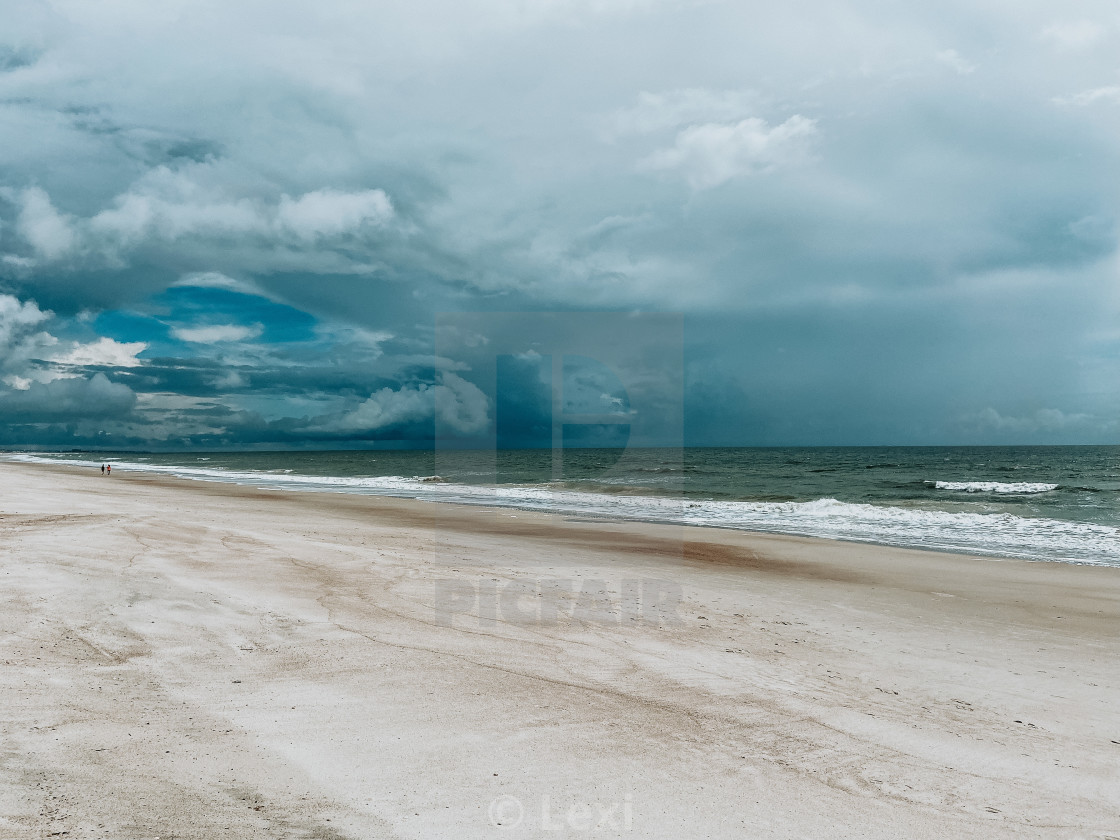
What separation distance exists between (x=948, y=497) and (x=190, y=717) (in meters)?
40.4

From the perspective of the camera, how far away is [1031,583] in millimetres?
13477

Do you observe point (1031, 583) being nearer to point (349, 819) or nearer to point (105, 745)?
point (349, 819)

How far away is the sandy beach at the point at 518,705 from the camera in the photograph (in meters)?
4.11

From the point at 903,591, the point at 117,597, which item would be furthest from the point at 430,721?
the point at 903,591

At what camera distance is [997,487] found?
4316cm

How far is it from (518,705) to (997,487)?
157 ft
